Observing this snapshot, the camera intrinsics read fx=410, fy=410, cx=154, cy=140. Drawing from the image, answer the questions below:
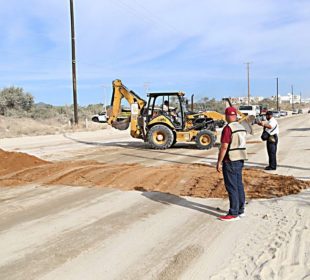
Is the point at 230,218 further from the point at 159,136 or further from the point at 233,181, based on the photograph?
the point at 159,136

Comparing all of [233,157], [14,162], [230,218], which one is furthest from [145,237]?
[14,162]

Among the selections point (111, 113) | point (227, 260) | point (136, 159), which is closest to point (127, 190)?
point (227, 260)

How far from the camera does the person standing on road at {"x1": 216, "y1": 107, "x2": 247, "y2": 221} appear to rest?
6508mm

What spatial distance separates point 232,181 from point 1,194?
528 centimetres

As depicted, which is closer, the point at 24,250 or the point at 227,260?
the point at 227,260

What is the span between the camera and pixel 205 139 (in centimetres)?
1808

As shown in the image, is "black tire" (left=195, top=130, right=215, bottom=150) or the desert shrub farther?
the desert shrub

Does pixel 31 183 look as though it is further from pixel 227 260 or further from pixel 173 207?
pixel 227 260

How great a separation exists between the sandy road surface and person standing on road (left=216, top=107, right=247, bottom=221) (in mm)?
373

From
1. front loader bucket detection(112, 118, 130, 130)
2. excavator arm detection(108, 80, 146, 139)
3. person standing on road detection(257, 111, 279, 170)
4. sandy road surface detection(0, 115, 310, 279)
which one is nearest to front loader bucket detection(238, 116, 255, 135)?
excavator arm detection(108, 80, 146, 139)

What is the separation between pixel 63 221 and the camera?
679cm

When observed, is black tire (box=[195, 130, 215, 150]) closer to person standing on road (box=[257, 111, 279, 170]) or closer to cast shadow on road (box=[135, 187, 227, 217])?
person standing on road (box=[257, 111, 279, 170])

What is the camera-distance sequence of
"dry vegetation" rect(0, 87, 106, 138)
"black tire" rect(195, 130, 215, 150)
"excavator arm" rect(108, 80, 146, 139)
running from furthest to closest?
1. "dry vegetation" rect(0, 87, 106, 138)
2. "excavator arm" rect(108, 80, 146, 139)
3. "black tire" rect(195, 130, 215, 150)

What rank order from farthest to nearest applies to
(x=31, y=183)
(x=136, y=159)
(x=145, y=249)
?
(x=136, y=159), (x=31, y=183), (x=145, y=249)
